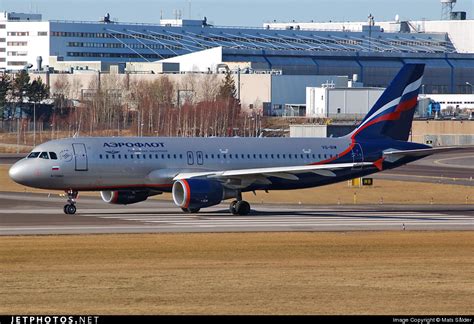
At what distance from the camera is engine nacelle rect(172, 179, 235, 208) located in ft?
204

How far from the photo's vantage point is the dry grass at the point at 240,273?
32.1 m

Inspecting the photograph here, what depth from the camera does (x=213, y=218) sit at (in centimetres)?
6278

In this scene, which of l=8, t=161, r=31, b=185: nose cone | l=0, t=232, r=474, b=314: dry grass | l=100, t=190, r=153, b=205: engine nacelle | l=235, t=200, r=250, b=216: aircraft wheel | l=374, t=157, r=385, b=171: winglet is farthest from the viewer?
l=374, t=157, r=385, b=171: winglet

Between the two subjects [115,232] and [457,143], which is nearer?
[115,232]

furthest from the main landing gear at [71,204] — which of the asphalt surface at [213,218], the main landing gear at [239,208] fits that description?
the main landing gear at [239,208]

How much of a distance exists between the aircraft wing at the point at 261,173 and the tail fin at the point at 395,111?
4.95 metres

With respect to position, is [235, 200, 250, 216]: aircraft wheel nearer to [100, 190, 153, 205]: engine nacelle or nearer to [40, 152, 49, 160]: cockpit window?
[100, 190, 153, 205]: engine nacelle

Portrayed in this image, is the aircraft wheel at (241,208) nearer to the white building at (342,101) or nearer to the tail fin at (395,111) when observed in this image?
the tail fin at (395,111)

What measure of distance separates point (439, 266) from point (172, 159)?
25302mm

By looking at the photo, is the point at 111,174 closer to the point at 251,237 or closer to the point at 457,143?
the point at 251,237

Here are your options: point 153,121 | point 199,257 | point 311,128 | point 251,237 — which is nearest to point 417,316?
point 199,257

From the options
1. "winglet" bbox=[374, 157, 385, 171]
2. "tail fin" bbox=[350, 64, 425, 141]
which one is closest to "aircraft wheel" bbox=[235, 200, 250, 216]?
"winglet" bbox=[374, 157, 385, 171]

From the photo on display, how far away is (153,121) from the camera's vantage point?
16412 cm

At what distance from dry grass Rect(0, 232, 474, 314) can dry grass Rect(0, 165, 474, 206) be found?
79.6ft
